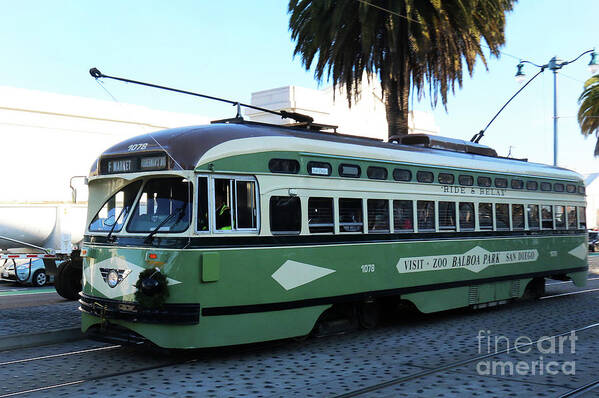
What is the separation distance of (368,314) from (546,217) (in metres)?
6.22

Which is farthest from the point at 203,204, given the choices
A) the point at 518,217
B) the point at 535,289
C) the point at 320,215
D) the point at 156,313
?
the point at 535,289

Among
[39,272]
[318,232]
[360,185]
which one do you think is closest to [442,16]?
[360,185]

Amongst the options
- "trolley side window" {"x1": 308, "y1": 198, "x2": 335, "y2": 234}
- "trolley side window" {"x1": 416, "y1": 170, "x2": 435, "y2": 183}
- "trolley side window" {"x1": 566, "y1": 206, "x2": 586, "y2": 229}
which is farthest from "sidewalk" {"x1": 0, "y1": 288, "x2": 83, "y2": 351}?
"trolley side window" {"x1": 566, "y1": 206, "x2": 586, "y2": 229}

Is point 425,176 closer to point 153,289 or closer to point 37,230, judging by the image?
point 153,289

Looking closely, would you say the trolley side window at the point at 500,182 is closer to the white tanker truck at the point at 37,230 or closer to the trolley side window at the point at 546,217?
the trolley side window at the point at 546,217

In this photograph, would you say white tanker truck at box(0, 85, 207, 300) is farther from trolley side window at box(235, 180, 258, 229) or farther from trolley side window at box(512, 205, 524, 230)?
trolley side window at box(512, 205, 524, 230)

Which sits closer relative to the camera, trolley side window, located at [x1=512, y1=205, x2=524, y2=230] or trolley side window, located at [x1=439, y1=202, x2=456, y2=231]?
trolley side window, located at [x1=439, y1=202, x2=456, y2=231]

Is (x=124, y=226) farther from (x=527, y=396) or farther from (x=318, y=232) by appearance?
(x=527, y=396)

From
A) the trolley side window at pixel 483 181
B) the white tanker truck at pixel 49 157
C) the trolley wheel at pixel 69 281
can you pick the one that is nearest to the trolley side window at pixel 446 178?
the trolley side window at pixel 483 181

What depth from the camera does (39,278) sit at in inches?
854

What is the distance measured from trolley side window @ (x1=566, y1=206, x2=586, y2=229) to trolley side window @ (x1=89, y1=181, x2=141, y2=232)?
11125mm

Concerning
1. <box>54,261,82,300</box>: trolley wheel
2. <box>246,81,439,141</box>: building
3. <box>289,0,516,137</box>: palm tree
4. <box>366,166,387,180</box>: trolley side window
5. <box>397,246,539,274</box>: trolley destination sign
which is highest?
<box>246,81,439,141</box>: building

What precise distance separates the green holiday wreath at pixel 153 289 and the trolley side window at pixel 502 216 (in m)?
7.63

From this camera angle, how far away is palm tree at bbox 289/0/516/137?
703 inches
